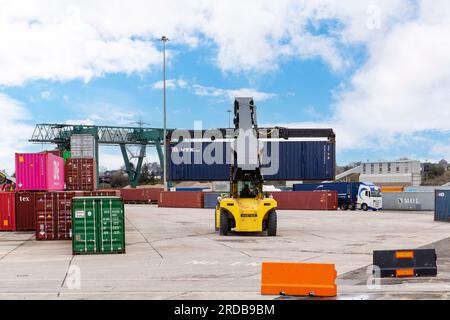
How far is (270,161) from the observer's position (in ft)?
190

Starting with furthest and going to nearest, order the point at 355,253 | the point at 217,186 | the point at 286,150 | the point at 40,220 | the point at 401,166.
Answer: the point at 401,166 → the point at 217,186 → the point at 286,150 → the point at 40,220 → the point at 355,253

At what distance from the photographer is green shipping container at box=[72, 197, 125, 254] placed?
1816 centimetres

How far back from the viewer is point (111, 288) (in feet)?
37.9

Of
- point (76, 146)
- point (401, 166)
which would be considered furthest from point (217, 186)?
point (401, 166)

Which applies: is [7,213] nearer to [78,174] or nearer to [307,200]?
[78,174]

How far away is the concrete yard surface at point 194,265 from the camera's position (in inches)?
438

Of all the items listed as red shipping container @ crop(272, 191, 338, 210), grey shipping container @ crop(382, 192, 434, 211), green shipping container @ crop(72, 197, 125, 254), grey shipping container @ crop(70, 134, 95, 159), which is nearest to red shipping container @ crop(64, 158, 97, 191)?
green shipping container @ crop(72, 197, 125, 254)

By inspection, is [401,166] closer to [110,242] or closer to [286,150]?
[286,150]

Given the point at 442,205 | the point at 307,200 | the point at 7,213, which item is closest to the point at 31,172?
the point at 7,213

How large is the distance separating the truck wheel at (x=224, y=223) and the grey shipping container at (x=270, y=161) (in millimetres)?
31259

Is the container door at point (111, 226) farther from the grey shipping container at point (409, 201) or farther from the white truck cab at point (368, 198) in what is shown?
the grey shipping container at point (409, 201)

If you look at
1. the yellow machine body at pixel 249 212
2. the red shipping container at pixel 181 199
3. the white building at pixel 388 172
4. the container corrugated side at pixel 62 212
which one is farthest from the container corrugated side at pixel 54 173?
the white building at pixel 388 172

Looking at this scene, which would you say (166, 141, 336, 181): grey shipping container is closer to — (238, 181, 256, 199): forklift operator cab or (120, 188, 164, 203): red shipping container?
(120, 188, 164, 203): red shipping container
